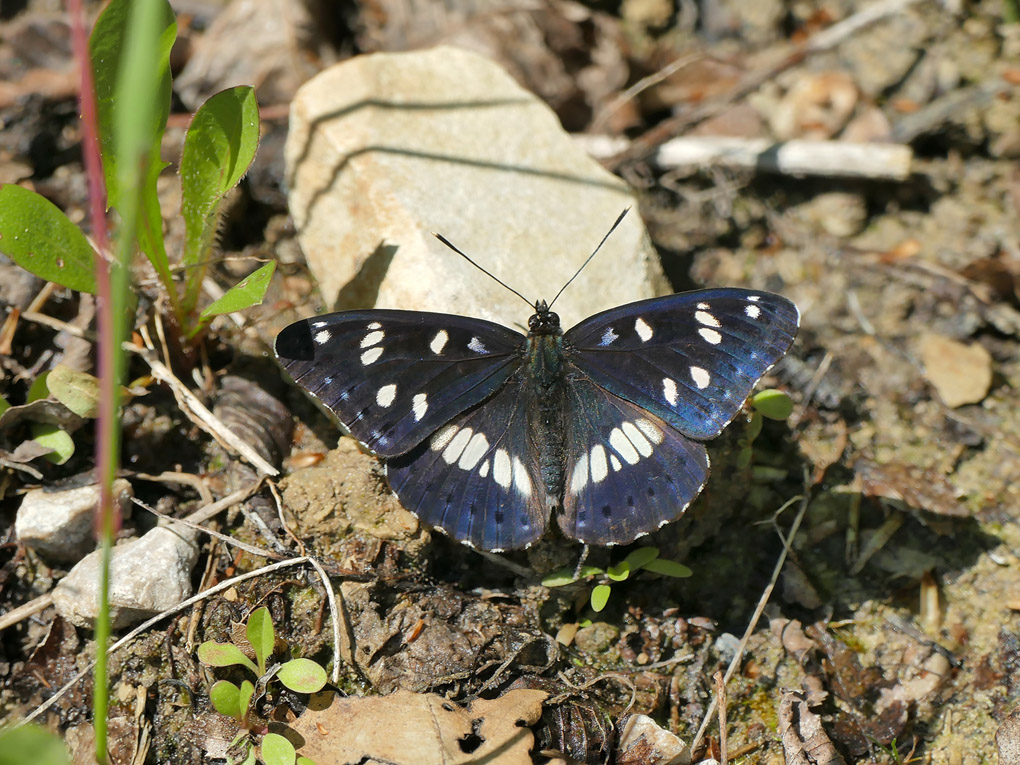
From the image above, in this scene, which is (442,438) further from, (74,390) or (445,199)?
(74,390)

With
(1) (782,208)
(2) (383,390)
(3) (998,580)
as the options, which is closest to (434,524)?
(2) (383,390)

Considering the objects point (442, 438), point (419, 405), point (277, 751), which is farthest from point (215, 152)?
point (277, 751)

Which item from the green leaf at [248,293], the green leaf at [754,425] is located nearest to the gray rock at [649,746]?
the green leaf at [754,425]

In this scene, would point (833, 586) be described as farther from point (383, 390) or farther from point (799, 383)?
point (383, 390)

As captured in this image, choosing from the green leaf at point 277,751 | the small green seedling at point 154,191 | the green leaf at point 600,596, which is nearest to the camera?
the green leaf at point 277,751

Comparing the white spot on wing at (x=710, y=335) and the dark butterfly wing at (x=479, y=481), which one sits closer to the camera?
the dark butterfly wing at (x=479, y=481)

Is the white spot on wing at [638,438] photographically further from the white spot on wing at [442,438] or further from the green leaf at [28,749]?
the green leaf at [28,749]
